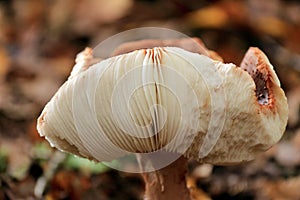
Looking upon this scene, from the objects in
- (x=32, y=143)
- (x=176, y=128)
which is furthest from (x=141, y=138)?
(x=32, y=143)

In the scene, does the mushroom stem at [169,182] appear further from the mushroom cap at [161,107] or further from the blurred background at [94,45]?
the blurred background at [94,45]

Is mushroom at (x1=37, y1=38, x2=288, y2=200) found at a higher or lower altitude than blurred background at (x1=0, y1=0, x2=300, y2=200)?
higher

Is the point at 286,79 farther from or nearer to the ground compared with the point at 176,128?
nearer to the ground

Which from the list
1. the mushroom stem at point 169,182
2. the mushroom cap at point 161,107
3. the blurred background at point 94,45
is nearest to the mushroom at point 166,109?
the mushroom cap at point 161,107

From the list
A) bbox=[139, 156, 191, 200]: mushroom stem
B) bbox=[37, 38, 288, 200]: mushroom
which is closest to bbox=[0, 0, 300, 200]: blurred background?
bbox=[139, 156, 191, 200]: mushroom stem

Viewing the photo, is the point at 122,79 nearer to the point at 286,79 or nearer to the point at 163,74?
the point at 163,74

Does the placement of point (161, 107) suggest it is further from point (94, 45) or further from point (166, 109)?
point (94, 45)

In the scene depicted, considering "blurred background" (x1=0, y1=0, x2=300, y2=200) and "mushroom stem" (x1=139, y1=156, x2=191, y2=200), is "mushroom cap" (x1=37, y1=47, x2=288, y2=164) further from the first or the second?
"blurred background" (x1=0, y1=0, x2=300, y2=200)
